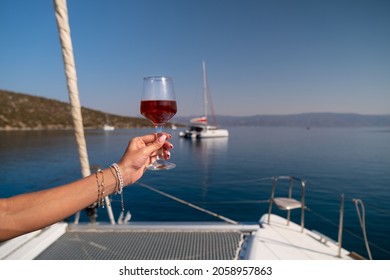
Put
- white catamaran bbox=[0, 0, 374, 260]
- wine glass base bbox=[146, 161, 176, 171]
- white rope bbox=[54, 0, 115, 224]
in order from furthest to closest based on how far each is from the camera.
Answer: white catamaran bbox=[0, 0, 374, 260] < white rope bbox=[54, 0, 115, 224] < wine glass base bbox=[146, 161, 176, 171]

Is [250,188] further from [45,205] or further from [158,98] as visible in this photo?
[45,205]

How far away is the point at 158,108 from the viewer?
3.09 feet

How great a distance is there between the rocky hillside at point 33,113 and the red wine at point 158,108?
1941 inches

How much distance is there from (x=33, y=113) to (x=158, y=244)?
5896 centimetres

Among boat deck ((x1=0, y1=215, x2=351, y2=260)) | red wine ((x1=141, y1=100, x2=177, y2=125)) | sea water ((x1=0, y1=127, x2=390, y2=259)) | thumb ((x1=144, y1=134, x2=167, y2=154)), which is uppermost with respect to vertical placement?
red wine ((x1=141, y1=100, x2=177, y2=125))

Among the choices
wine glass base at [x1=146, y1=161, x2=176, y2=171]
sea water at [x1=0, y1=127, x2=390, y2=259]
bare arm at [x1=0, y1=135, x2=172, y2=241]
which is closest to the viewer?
bare arm at [x1=0, y1=135, x2=172, y2=241]

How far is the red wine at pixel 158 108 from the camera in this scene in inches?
37.0

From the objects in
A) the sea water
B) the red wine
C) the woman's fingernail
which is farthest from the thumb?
the sea water

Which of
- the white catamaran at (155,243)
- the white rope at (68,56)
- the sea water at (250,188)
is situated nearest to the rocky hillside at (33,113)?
the sea water at (250,188)

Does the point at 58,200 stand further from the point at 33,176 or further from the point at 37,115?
the point at 37,115

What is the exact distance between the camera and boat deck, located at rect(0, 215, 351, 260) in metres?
1.90

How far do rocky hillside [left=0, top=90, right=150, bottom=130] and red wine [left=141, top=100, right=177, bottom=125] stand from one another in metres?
49.3

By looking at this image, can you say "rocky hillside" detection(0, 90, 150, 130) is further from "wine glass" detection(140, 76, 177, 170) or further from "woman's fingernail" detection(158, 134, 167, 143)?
"woman's fingernail" detection(158, 134, 167, 143)
